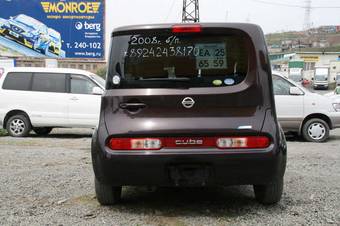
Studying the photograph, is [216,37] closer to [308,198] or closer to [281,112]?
[308,198]

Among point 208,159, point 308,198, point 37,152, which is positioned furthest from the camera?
point 37,152

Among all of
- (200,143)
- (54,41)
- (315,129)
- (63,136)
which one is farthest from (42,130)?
(54,41)

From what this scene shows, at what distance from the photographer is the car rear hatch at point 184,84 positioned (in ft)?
14.8

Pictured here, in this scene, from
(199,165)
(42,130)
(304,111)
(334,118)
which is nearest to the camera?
(199,165)

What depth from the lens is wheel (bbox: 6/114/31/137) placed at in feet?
40.4

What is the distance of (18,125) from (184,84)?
8645 millimetres

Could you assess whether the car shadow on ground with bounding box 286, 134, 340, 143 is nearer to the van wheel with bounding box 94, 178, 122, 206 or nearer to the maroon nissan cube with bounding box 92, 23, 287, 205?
the maroon nissan cube with bounding box 92, 23, 287, 205

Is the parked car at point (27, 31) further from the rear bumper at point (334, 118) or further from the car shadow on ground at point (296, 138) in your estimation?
the rear bumper at point (334, 118)

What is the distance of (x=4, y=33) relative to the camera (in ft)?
76.0

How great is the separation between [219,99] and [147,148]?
2.63 ft

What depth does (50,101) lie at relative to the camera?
482 inches

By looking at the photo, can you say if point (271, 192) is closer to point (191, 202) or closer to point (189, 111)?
point (191, 202)

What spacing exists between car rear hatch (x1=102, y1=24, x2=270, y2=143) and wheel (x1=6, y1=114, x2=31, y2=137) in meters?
8.13

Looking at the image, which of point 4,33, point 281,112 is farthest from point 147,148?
point 4,33
